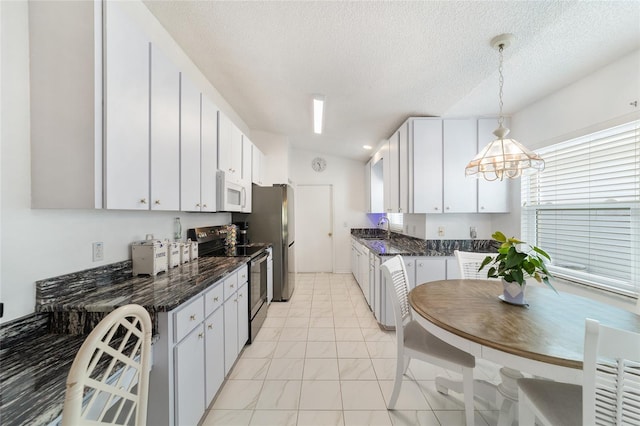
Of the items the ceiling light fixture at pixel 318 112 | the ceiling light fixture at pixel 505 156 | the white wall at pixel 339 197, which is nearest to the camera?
the ceiling light fixture at pixel 505 156

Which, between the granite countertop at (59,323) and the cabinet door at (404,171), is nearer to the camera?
the granite countertop at (59,323)

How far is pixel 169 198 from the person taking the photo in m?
1.69

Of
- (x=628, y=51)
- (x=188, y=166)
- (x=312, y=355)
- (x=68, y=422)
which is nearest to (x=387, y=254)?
(x=312, y=355)

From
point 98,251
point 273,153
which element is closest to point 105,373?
point 98,251

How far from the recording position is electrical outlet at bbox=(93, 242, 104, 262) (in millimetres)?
1499

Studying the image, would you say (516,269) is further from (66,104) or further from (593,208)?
(66,104)

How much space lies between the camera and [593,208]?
6.80ft

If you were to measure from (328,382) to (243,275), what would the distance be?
1161 millimetres

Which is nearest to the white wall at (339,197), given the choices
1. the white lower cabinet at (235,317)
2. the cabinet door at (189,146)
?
the white lower cabinet at (235,317)

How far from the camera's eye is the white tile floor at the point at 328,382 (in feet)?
5.51

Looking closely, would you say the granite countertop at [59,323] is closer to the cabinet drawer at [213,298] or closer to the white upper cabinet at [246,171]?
the cabinet drawer at [213,298]

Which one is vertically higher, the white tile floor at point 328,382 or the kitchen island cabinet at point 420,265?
the kitchen island cabinet at point 420,265

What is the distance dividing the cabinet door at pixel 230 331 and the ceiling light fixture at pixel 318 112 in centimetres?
215

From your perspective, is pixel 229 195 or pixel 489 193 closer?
pixel 229 195
